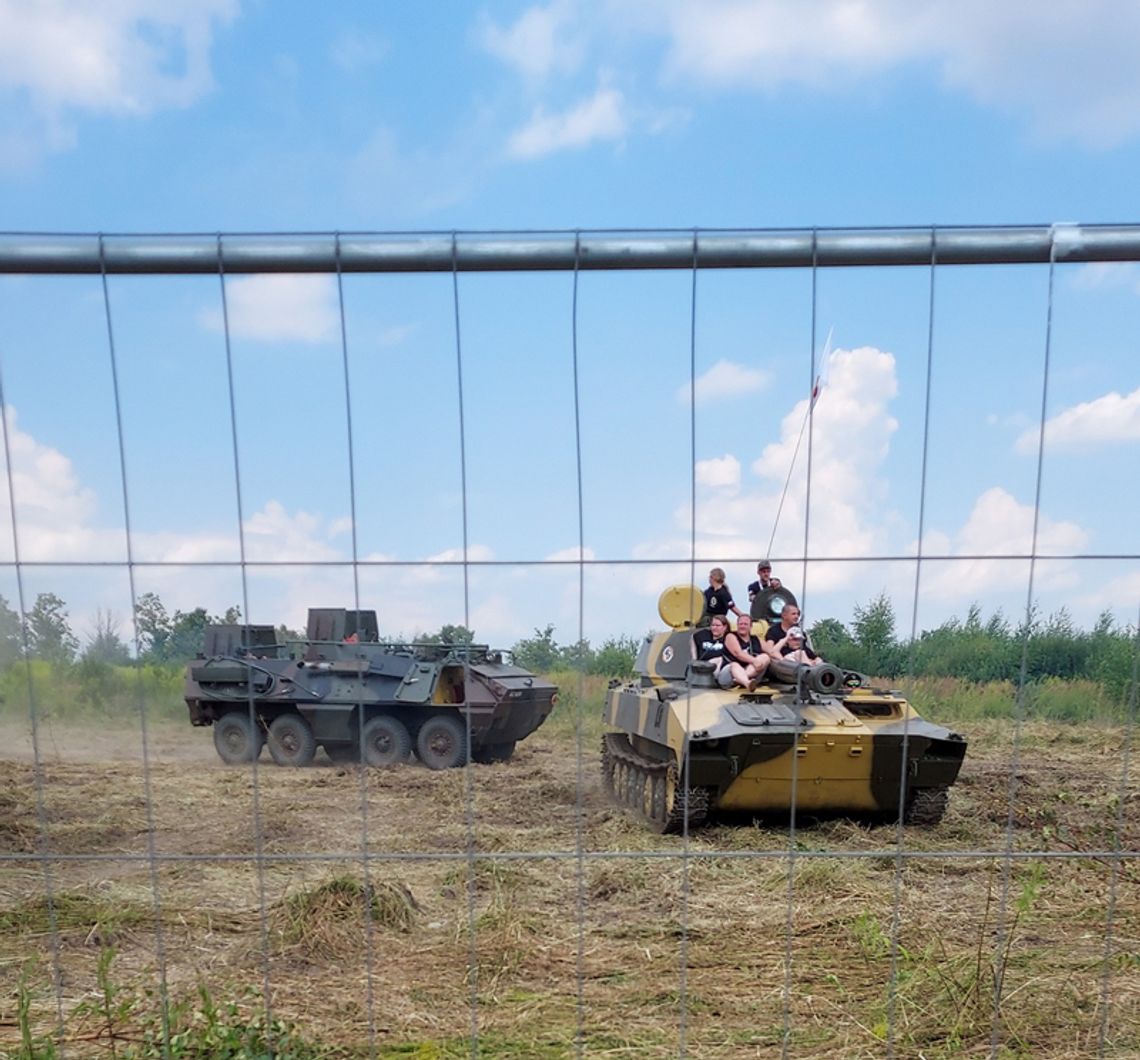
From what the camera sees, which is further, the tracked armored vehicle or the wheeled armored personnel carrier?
the wheeled armored personnel carrier

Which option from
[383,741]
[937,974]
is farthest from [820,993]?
[383,741]

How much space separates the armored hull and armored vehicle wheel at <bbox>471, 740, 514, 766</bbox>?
5.33m

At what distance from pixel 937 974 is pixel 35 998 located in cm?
345

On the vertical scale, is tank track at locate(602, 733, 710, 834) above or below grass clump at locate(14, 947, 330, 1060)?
below

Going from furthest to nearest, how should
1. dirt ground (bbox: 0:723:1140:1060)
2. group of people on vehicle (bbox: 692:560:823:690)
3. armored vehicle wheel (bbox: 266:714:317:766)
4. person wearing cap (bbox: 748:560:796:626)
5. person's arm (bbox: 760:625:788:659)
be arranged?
1. armored vehicle wheel (bbox: 266:714:317:766)
2. person's arm (bbox: 760:625:788:659)
3. group of people on vehicle (bbox: 692:560:823:690)
4. person wearing cap (bbox: 748:560:796:626)
5. dirt ground (bbox: 0:723:1140:1060)

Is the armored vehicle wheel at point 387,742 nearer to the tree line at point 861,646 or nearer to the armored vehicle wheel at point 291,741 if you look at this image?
the armored vehicle wheel at point 291,741

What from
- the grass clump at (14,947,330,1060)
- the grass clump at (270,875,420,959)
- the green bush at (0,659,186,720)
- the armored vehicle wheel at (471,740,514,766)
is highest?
the green bush at (0,659,186,720)

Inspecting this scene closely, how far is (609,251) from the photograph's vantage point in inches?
116

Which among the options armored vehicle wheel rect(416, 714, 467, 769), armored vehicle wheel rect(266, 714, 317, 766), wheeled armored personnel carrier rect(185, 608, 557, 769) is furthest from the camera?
armored vehicle wheel rect(266, 714, 317, 766)

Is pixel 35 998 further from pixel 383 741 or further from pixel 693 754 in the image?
pixel 383 741

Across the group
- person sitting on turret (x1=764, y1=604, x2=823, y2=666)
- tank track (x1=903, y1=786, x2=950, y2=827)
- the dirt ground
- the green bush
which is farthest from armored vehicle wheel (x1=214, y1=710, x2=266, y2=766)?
the green bush

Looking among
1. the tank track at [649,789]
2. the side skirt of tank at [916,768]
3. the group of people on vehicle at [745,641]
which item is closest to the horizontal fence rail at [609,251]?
the group of people on vehicle at [745,641]

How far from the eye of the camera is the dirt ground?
3.95 metres

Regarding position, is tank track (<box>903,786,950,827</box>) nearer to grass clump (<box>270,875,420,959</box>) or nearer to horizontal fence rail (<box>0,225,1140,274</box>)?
grass clump (<box>270,875,420,959</box>)
